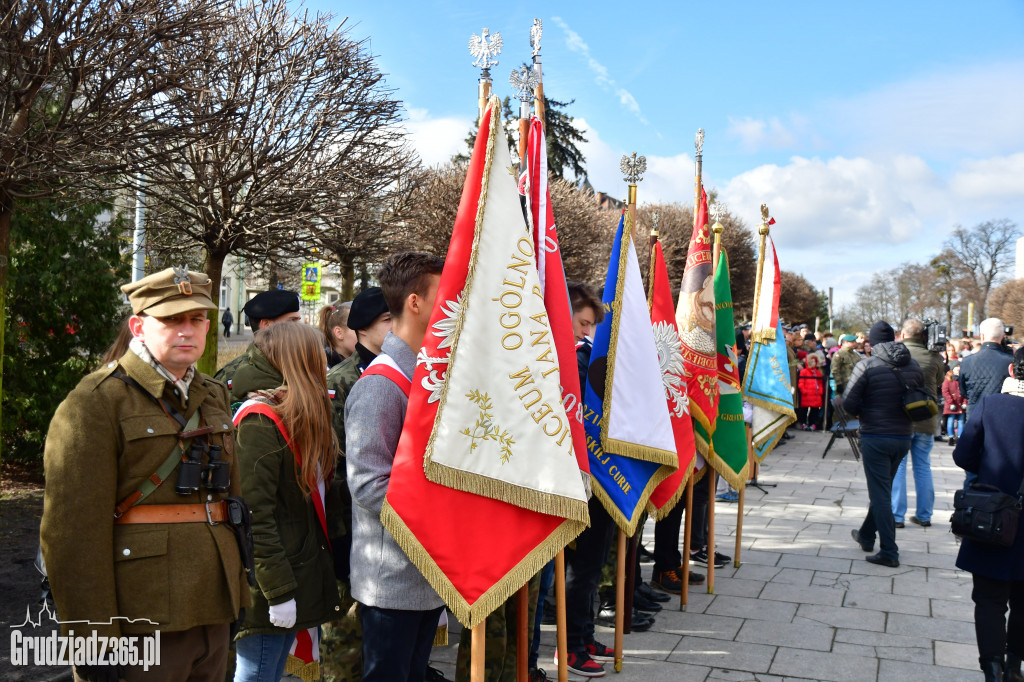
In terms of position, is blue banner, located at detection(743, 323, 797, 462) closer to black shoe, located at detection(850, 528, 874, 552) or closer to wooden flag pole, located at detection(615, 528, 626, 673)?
black shoe, located at detection(850, 528, 874, 552)

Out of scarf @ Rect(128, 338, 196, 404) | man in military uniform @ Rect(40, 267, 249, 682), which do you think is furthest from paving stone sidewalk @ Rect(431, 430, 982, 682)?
scarf @ Rect(128, 338, 196, 404)

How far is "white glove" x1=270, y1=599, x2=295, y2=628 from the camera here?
2.75 m

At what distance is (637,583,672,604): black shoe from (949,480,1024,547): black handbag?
2259mm

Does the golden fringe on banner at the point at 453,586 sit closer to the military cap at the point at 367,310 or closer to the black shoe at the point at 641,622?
the military cap at the point at 367,310

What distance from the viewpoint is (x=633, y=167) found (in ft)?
17.1

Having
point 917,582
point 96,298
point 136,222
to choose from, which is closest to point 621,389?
point 917,582

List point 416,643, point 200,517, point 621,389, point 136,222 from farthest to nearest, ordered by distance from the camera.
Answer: point 136,222 → point 621,389 → point 416,643 → point 200,517

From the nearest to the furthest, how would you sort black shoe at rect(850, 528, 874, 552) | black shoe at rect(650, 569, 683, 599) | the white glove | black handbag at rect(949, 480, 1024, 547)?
1. the white glove
2. black handbag at rect(949, 480, 1024, 547)
3. black shoe at rect(650, 569, 683, 599)
4. black shoe at rect(850, 528, 874, 552)

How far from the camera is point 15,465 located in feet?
25.9

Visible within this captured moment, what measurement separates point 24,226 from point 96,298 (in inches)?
37.2

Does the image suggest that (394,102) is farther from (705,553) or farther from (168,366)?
(168,366)

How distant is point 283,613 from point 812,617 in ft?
13.6

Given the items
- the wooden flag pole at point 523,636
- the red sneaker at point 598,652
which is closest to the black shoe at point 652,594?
the red sneaker at point 598,652

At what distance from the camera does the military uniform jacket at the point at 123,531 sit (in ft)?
7.03
